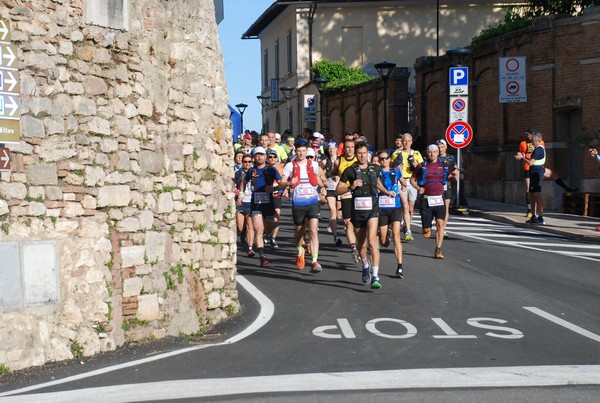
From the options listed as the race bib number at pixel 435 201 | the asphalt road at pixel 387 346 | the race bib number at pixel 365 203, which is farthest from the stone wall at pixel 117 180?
the race bib number at pixel 435 201

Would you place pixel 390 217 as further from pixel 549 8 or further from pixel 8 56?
pixel 549 8

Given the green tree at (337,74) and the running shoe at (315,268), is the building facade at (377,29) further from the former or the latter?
the running shoe at (315,268)

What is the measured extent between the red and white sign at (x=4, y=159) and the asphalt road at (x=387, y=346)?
5.96 feet

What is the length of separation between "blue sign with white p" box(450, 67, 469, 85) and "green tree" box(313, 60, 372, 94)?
28.0m

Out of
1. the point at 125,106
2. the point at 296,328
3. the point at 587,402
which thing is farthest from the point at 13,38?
the point at 587,402

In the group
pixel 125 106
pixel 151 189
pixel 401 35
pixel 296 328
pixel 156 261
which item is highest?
pixel 401 35

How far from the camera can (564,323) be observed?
11.9m

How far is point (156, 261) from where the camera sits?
1174 centimetres

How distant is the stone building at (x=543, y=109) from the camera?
2964cm

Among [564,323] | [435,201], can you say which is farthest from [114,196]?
[435,201]

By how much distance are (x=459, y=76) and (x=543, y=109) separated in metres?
4.37

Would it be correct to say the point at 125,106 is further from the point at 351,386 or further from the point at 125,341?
the point at 351,386

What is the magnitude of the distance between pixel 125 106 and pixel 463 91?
18.1 m

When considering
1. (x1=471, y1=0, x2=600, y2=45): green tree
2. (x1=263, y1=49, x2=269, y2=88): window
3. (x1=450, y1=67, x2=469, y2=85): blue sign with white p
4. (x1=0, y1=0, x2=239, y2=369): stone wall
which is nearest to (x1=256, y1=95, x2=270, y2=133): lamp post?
(x1=263, y1=49, x2=269, y2=88): window
